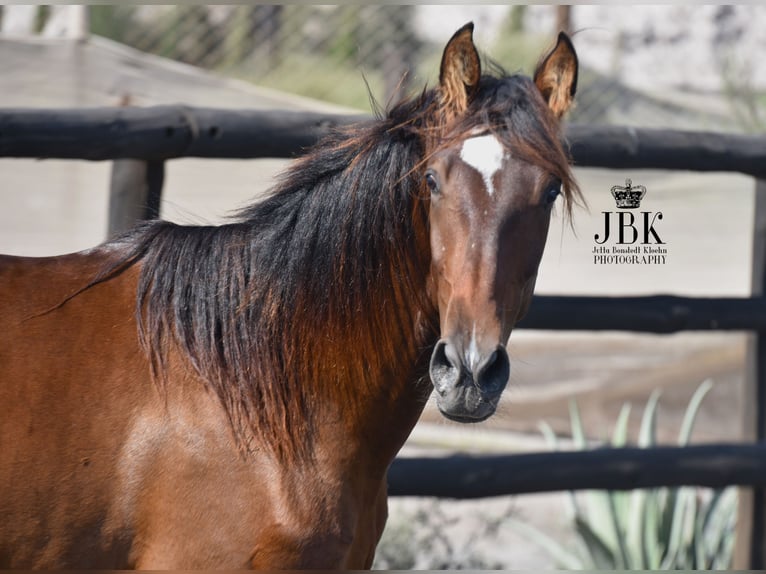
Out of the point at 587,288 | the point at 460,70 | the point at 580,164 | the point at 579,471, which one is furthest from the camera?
the point at 587,288

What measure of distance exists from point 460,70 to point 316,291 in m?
0.58

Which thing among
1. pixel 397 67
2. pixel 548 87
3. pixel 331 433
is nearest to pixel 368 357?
pixel 331 433

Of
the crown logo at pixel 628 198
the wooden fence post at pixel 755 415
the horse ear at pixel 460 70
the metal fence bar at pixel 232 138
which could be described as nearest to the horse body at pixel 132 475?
the horse ear at pixel 460 70

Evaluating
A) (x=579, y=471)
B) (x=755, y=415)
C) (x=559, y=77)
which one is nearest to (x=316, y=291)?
(x=559, y=77)

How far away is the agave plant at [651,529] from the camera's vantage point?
4.09m

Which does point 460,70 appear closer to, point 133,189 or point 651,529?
point 133,189

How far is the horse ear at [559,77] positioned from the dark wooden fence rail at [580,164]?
81 centimetres

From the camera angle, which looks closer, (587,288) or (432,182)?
(432,182)

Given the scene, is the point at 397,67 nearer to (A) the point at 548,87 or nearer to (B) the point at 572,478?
(B) the point at 572,478

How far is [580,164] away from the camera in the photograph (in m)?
3.57

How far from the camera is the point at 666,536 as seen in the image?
4.14 meters

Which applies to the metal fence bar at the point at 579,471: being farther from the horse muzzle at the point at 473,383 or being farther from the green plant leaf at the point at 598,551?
the horse muzzle at the point at 473,383

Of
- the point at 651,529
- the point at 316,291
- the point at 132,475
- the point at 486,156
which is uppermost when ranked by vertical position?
the point at 486,156

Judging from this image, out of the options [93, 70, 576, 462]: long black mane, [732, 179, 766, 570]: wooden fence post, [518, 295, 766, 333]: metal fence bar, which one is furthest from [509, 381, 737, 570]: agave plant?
[93, 70, 576, 462]: long black mane
